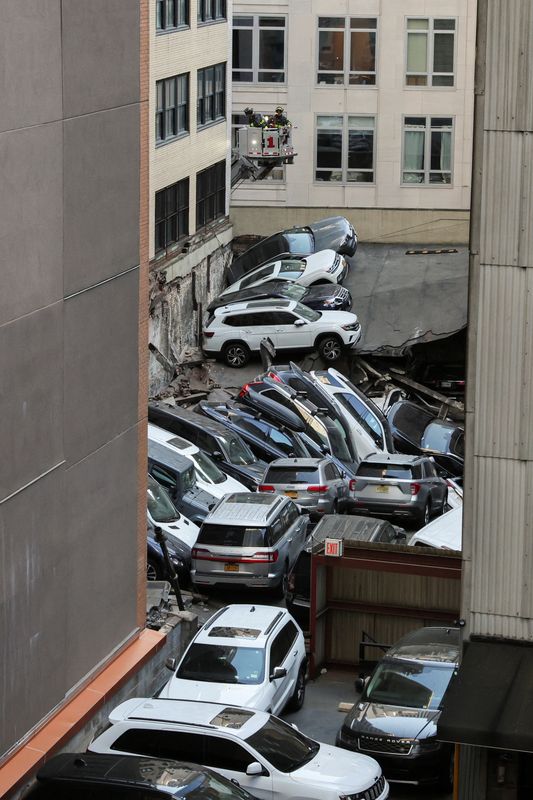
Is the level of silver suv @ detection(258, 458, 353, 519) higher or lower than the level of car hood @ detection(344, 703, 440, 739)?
lower

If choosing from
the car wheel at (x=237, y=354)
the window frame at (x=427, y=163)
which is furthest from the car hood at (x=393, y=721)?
the window frame at (x=427, y=163)

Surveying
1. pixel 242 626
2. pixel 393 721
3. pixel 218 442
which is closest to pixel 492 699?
pixel 393 721

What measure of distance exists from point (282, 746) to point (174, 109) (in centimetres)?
2836

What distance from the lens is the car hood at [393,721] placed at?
16.5 m

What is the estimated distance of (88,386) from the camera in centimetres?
1630

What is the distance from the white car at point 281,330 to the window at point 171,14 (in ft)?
26.8

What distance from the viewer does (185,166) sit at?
41812mm

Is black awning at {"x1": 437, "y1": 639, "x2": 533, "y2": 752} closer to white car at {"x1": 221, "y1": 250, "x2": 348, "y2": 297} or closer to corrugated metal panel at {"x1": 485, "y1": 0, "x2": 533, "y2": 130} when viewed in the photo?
corrugated metal panel at {"x1": 485, "y1": 0, "x2": 533, "y2": 130}

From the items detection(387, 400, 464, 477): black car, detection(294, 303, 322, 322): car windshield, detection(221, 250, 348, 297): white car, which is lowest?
detection(387, 400, 464, 477): black car

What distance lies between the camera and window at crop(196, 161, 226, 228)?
44375mm

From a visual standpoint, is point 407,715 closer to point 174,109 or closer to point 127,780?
point 127,780

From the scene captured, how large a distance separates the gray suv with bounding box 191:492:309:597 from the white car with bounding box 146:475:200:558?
754 mm

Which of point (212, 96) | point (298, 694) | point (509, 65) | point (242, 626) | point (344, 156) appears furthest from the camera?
point (344, 156)

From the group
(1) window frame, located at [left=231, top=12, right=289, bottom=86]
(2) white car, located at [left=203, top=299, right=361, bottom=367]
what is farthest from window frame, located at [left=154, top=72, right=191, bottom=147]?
(1) window frame, located at [left=231, top=12, right=289, bottom=86]
